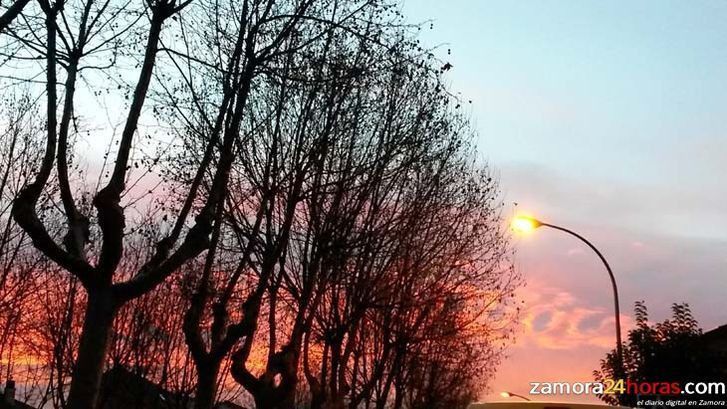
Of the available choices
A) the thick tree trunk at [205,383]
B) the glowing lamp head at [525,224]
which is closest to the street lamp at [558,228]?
the glowing lamp head at [525,224]

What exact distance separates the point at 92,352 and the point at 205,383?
417 cm

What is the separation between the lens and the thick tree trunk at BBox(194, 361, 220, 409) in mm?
11836

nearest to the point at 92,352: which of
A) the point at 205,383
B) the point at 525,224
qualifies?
the point at 205,383

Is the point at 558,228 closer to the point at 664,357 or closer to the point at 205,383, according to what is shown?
the point at 664,357

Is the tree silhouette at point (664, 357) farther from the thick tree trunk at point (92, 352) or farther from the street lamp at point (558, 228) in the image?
the thick tree trunk at point (92, 352)

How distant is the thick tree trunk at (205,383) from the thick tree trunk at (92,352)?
3781 millimetres

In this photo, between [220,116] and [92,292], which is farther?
[220,116]

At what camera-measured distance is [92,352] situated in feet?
26.2

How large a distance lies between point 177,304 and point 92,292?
14413mm

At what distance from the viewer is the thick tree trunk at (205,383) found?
466 inches

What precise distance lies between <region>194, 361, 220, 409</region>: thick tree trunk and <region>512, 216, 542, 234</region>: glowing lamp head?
921cm

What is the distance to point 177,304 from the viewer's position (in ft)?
73.2

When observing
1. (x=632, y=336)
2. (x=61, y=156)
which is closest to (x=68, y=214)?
(x=61, y=156)

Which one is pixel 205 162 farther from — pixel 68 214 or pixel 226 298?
pixel 226 298
